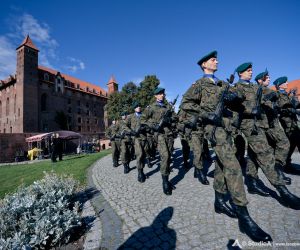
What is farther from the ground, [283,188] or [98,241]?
[283,188]

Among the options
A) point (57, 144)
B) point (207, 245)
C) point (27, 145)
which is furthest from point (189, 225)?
point (27, 145)

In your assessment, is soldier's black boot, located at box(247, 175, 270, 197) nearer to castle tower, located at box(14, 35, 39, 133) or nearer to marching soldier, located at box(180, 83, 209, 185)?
marching soldier, located at box(180, 83, 209, 185)

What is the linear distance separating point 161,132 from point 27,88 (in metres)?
50.9

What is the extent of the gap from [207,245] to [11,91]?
60.8 metres

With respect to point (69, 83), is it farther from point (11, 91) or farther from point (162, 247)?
point (162, 247)

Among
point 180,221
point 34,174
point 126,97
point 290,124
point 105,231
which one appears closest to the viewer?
point 105,231

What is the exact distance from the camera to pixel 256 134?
4461 mm

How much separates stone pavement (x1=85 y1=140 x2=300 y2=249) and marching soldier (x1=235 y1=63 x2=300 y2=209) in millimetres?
297

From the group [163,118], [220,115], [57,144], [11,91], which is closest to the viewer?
[220,115]

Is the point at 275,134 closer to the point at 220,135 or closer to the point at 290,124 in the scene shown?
the point at 290,124

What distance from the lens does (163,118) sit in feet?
21.1

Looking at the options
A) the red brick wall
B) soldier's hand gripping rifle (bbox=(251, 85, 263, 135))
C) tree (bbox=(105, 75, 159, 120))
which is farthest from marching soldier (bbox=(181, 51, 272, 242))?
tree (bbox=(105, 75, 159, 120))

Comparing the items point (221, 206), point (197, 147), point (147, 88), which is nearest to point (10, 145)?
point (147, 88)

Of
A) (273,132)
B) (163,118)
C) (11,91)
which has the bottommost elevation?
(273,132)
